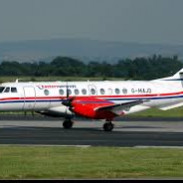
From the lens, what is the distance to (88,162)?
23500 mm

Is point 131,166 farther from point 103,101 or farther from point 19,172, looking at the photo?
point 103,101

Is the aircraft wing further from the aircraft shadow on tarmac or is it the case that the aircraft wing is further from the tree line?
the tree line

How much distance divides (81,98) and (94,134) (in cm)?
441

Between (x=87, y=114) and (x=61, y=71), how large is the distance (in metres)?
113

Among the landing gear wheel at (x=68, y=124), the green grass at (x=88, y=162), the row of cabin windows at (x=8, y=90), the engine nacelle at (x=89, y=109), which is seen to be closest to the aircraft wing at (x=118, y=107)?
the engine nacelle at (x=89, y=109)

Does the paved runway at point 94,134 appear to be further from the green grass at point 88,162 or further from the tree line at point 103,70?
the tree line at point 103,70

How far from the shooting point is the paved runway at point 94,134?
3256 cm

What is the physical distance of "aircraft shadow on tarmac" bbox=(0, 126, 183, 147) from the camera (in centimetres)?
3219

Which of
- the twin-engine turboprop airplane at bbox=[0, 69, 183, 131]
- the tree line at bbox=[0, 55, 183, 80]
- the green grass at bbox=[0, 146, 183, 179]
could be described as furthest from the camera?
the tree line at bbox=[0, 55, 183, 80]

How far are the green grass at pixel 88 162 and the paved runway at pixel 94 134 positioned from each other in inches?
137

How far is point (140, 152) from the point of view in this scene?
27.2 m

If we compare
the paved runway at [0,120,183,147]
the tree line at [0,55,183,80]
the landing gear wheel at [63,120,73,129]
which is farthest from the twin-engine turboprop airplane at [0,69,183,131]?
the tree line at [0,55,183,80]

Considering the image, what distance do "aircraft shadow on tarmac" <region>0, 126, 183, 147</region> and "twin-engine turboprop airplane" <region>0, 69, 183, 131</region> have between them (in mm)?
980

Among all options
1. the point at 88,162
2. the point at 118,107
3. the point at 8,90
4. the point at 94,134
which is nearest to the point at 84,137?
the point at 94,134
